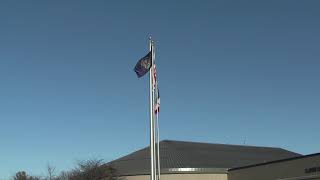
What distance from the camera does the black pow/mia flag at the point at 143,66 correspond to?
124 feet

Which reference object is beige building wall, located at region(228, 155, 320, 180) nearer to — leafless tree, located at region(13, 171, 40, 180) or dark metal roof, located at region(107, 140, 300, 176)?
dark metal roof, located at region(107, 140, 300, 176)

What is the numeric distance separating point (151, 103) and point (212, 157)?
3821 cm

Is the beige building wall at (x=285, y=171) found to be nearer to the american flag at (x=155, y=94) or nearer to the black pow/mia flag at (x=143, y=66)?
the american flag at (x=155, y=94)

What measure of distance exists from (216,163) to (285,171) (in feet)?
48.4

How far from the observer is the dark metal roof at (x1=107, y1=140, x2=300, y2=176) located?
6731 cm

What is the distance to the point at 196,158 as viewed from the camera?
7181 cm

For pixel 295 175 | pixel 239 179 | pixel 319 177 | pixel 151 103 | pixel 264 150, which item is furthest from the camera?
pixel 264 150

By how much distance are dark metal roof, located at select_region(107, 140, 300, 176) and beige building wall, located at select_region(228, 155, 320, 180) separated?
5.65 metres

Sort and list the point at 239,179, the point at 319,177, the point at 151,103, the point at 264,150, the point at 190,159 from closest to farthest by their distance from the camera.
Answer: the point at 151,103, the point at 319,177, the point at 239,179, the point at 190,159, the point at 264,150

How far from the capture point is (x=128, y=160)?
7425cm

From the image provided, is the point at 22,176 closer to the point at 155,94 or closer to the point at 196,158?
the point at 196,158

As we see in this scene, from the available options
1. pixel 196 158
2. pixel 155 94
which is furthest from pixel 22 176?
pixel 155 94

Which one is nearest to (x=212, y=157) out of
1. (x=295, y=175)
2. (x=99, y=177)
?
(x=99, y=177)

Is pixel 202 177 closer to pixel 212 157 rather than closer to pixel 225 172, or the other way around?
pixel 225 172
